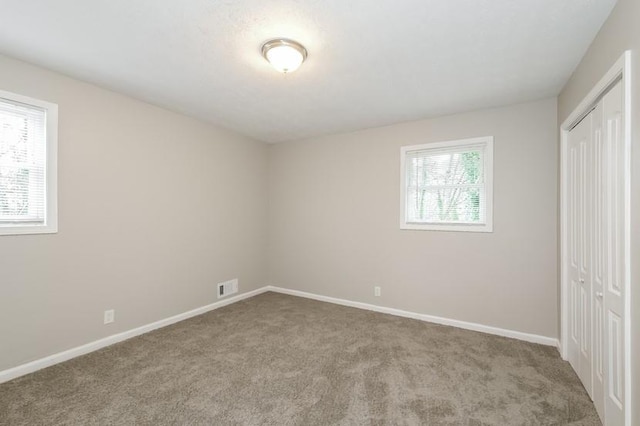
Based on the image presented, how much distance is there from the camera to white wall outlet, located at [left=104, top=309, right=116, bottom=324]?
2.92 m

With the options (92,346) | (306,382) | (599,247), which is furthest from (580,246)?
(92,346)

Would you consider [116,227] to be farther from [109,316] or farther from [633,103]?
[633,103]

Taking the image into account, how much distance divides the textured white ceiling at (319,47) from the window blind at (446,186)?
59 cm

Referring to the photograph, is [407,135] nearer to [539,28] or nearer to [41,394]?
[539,28]

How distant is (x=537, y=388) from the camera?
7.38 feet

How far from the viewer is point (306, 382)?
2326 mm

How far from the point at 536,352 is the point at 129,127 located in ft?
15.4

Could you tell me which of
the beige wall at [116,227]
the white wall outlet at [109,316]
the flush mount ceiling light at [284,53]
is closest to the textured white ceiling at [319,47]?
the flush mount ceiling light at [284,53]

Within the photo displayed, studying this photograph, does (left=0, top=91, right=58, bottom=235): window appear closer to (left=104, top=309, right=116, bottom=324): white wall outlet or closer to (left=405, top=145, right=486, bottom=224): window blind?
(left=104, top=309, right=116, bottom=324): white wall outlet

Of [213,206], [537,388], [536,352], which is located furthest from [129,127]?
[536,352]

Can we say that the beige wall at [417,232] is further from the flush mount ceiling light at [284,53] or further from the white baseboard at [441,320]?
the flush mount ceiling light at [284,53]

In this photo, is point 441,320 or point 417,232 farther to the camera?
point 417,232

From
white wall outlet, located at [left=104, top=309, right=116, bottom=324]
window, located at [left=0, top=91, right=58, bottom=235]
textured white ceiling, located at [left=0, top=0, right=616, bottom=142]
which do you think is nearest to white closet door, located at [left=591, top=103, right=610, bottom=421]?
textured white ceiling, located at [left=0, top=0, right=616, bottom=142]

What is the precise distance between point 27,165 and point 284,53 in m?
2.34
